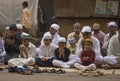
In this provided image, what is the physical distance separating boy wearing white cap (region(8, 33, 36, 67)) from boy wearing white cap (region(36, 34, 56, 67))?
0.20 m

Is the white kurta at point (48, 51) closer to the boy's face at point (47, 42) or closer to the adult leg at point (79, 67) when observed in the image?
the boy's face at point (47, 42)

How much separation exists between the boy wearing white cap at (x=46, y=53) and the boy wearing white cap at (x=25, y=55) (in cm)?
20

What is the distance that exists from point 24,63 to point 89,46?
1.74 m

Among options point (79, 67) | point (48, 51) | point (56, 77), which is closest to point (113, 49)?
point (79, 67)

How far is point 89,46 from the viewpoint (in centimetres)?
1292

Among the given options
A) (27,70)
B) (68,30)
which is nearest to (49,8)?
(68,30)

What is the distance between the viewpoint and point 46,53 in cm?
1375

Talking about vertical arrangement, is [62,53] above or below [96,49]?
below

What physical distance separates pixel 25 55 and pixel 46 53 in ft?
2.17

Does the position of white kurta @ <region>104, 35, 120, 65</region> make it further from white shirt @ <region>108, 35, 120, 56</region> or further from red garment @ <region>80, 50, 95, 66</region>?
red garment @ <region>80, 50, 95, 66</region>

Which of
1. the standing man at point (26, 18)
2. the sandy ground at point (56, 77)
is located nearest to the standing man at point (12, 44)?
the sandy ground at point (56, 77)

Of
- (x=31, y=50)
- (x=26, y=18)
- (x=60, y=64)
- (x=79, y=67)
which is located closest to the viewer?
(x=79, y=67)

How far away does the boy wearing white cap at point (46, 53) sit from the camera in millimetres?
13477

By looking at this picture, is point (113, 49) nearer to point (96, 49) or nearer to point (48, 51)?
point (96, 49)
